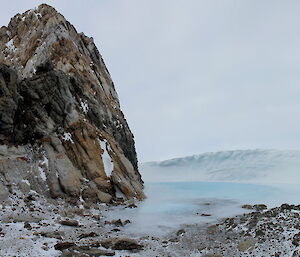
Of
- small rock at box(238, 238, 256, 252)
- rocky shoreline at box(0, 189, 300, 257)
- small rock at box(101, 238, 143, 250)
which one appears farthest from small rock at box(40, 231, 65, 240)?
small rock at box(238, 238, 256, 252)

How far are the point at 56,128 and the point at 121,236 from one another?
21.5m

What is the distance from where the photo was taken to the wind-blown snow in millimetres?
104688

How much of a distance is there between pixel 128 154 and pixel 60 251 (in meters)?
47.1

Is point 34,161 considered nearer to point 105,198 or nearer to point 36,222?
point 105,198

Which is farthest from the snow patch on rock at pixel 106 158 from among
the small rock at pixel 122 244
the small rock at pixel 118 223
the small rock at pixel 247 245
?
the small rock at pixel 247 245

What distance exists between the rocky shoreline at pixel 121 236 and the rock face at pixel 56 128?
16.1 feet

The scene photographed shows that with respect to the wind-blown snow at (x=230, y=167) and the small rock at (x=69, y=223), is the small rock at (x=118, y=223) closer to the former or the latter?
the small rock at (x=69, y=223)

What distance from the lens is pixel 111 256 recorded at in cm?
1791

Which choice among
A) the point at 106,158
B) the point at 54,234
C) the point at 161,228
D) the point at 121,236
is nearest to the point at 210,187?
the point at 106,158

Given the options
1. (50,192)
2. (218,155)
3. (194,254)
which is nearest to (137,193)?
(50,192)

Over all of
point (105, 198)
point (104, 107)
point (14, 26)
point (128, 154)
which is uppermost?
point (14, 26)

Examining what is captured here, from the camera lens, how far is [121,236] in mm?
23000

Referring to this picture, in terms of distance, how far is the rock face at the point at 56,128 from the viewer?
33.8m

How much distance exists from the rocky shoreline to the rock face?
4.90m
